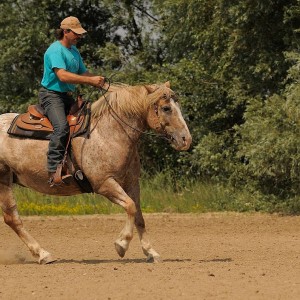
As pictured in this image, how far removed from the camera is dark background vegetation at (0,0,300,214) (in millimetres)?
19562

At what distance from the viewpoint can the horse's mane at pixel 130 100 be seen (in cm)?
1196

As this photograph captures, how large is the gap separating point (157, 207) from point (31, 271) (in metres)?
9.60

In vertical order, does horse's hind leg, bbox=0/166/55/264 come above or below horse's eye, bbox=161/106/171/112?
below

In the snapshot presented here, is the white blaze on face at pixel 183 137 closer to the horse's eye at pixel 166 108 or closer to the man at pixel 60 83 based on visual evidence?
the horse's eye at pixel 166 108

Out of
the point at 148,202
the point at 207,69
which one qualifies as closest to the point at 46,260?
the point at 148,202

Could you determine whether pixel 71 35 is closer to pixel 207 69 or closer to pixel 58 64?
pixel 58 64

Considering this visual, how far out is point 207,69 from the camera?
2291 cm

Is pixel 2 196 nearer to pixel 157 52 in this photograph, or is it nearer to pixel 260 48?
pixel 260 48

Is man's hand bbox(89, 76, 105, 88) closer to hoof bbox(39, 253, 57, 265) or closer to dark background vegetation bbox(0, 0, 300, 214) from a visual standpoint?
hoof bbox(39, 253, 57, 265)

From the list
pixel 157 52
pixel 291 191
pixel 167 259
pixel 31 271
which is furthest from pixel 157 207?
pixel 31 271

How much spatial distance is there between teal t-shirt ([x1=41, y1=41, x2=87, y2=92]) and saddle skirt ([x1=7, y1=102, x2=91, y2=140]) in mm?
314

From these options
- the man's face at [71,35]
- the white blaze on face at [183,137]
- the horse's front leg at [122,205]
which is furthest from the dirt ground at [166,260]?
the man's face at [71,35]

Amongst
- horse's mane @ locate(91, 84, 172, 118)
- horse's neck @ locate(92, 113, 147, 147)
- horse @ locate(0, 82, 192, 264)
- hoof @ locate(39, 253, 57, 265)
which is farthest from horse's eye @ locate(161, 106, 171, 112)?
hoof @ locate(39, 253, 57, 265)

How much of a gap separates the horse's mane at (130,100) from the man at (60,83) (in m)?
0.24
